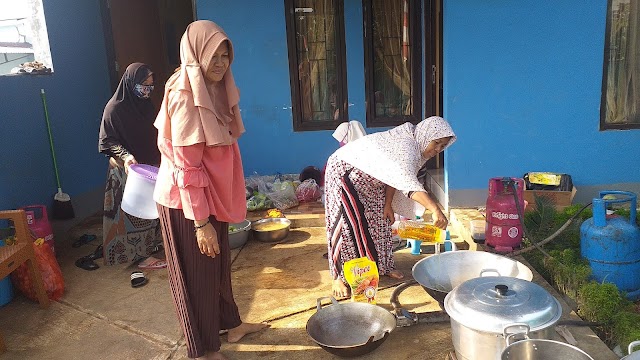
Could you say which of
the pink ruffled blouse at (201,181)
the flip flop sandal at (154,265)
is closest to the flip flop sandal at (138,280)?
the flip flop sandal at (154,265)

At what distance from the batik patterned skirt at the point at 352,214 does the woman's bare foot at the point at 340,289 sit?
0.05m

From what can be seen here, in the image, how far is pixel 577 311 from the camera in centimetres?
324

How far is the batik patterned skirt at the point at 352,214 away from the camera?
3.42 meters

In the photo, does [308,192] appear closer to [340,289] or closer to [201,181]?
[340,289]

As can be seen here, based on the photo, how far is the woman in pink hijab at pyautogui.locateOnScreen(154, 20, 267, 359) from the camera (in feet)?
7.75

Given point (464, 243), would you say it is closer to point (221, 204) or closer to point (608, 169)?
point (608, 169)

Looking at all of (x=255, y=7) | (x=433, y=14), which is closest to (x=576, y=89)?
(x=433, y=14)

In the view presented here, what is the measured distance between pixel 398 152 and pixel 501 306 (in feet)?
4.25

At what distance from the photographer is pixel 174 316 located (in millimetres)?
3516

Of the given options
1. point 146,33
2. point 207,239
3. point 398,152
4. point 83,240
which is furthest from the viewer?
point 146,33

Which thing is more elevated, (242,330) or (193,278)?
(193,278)

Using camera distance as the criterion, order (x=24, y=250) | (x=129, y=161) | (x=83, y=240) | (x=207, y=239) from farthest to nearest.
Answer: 1. (x=83, y=240)
2. (x=129, y=161)
3. (x=24, y=250)
4. (x=207, y=239)

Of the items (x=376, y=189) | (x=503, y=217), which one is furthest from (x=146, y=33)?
(x=503, y=217)

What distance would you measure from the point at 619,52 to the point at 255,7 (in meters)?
4.04
